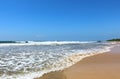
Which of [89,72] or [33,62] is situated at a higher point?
[33,62]

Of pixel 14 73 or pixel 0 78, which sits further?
pixel 14 73

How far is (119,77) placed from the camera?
632 cm

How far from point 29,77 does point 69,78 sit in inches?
57.3

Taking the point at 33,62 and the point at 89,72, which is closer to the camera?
the point at 89,72

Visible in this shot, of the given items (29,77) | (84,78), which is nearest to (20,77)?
(29,77)

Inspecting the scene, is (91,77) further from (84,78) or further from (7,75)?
(7,75)

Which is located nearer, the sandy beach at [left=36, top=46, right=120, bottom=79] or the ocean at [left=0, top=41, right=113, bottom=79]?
the sandy beach at [left=36, top=46, right=120, bottom=79]

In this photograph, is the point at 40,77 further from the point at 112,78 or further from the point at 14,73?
the point at 112,78

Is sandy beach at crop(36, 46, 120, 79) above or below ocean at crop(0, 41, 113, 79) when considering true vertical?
below

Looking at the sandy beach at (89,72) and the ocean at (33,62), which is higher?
the ocean at (33,62)

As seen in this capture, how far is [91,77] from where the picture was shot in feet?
21.0

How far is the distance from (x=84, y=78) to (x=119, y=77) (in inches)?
48.2

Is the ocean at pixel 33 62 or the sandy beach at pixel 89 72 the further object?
the ocean at pixel 33 62

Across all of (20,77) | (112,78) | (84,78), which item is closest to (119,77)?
(112,78)
